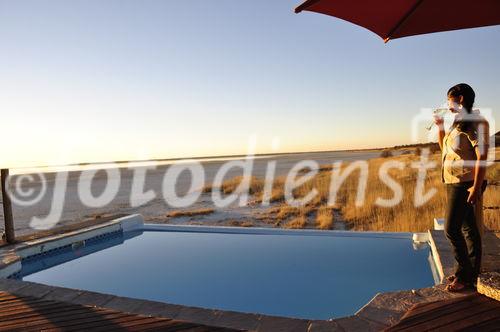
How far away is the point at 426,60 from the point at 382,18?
848 centimetres

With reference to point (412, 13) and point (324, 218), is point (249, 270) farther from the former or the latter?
point (324, 218)

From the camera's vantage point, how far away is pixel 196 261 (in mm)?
5664

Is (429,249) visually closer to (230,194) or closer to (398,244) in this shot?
(398,244)

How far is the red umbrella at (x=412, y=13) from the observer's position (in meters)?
2.38

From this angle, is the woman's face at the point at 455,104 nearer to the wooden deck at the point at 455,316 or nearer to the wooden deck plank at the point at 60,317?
the wooden deck at the point at 455,316

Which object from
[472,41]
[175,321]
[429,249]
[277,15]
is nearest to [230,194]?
[277,15]

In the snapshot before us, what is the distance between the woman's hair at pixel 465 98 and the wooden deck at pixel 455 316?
1.16 metres

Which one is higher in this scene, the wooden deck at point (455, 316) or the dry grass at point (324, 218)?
the wooden deck at point (455, 316)


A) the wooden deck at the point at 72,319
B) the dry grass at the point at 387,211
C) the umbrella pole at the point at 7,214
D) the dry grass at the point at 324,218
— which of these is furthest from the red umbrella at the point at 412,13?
the dry grass at the point at 324,218

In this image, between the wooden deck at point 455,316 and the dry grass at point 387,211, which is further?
the dry grass at point 387,211

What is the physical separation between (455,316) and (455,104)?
1.40 metres

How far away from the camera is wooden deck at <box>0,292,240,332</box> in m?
2.41

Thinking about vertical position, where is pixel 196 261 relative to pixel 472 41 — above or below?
below

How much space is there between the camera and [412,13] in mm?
2502
